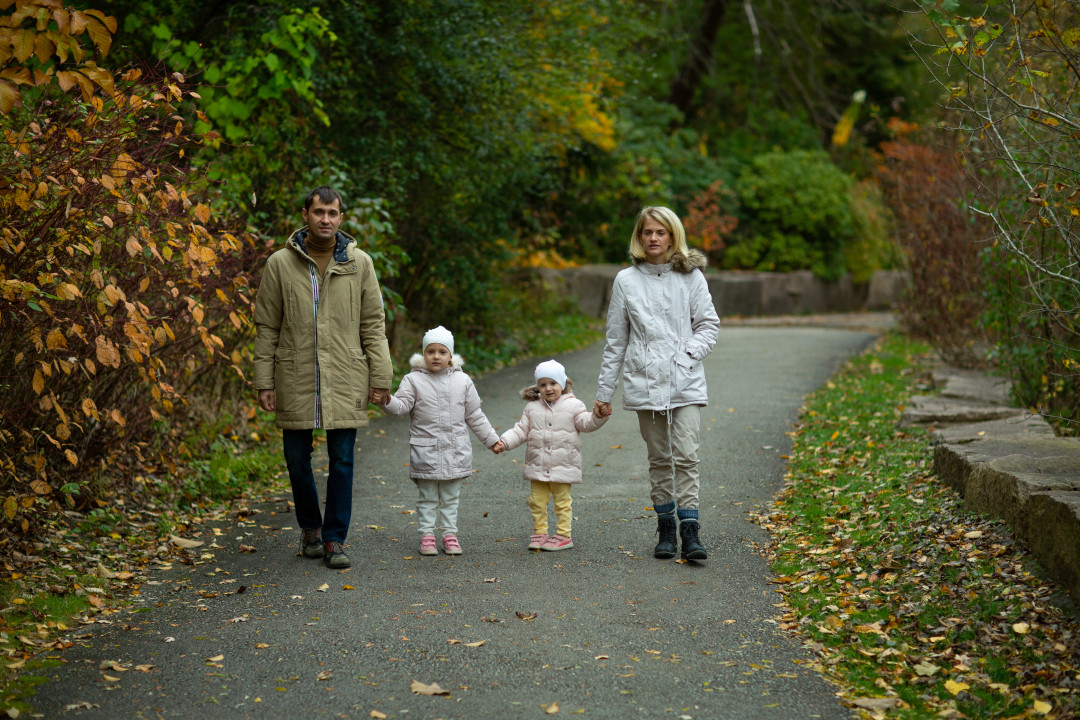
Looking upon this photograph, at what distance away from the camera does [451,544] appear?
5.87 meters

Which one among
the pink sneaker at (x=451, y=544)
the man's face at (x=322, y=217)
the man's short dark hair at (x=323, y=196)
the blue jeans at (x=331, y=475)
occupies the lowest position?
the pink sneaker at (x=451, y=544)

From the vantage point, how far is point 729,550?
5.98m

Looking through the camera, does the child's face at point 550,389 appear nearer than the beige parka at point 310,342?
No

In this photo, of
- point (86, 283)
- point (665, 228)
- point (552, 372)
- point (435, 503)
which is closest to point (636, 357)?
point (552, 372)

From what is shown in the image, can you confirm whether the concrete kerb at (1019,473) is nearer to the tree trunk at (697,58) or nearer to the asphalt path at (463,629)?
the asphalt path at (463,629)

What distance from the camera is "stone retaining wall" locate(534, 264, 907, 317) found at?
19.6 meters

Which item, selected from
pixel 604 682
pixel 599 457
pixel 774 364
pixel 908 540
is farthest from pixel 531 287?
pixel 604 682

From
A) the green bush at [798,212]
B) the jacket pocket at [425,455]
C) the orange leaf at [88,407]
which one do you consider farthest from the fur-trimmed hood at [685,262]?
the green bush at [798,212]

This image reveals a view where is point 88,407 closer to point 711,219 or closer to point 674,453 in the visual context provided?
point 674,453

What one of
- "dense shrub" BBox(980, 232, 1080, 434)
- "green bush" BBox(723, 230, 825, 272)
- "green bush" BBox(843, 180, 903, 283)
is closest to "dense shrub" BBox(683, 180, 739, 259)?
"green bush" BBox(723, 230, 825, 272)

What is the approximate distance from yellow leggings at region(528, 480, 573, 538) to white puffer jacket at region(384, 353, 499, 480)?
37 centimetres

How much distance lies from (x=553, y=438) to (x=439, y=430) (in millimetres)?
Answer: 623

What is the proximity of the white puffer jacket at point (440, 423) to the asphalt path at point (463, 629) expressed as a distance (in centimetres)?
50

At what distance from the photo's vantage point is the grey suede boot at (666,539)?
5.77 metres
